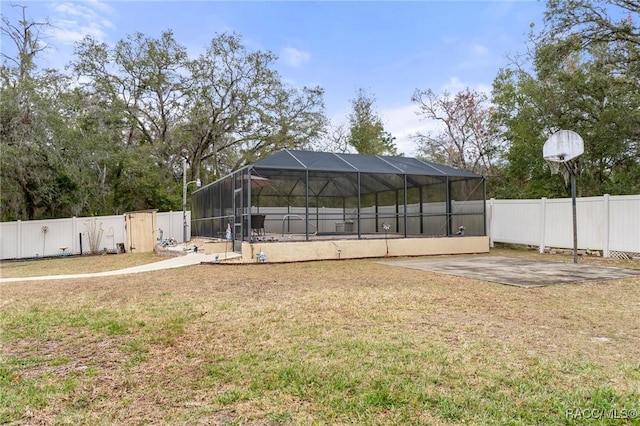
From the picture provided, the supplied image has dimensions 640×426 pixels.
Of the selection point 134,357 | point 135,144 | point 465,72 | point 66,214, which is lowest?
point 134,357

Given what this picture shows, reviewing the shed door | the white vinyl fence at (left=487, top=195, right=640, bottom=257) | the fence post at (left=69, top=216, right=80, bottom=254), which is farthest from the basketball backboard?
the fence post at (left=69, top=216, right=80, bottom=254)

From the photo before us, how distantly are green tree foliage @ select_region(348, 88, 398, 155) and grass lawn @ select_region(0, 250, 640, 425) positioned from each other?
19521mm

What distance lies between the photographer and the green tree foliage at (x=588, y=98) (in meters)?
12.0

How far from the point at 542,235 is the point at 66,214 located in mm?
16898

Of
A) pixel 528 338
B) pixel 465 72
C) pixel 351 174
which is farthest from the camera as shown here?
pixel 465 72

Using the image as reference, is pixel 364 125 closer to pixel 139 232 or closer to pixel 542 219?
pixel 542 219

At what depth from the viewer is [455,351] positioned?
114 inches

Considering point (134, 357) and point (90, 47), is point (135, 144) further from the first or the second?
point (134, 357)

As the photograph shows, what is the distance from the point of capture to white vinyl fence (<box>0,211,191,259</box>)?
12977 mm


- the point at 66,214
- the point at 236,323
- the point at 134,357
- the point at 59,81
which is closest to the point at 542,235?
the point at 236,323

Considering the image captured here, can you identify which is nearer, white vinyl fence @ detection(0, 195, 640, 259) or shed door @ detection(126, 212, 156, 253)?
white vinyl fence @ detection(0, 195, 640, 259)

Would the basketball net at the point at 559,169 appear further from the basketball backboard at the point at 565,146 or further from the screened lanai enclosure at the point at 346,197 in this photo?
the basketball backboard at the point at 565,146

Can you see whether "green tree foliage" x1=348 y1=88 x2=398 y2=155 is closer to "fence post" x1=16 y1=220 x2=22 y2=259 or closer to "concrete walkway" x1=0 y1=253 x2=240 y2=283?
"concrete walkway" x1=0 y1=253 x2=240 y2=283

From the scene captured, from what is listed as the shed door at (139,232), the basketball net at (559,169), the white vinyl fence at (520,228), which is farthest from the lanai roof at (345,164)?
the shed door at (139,232)
